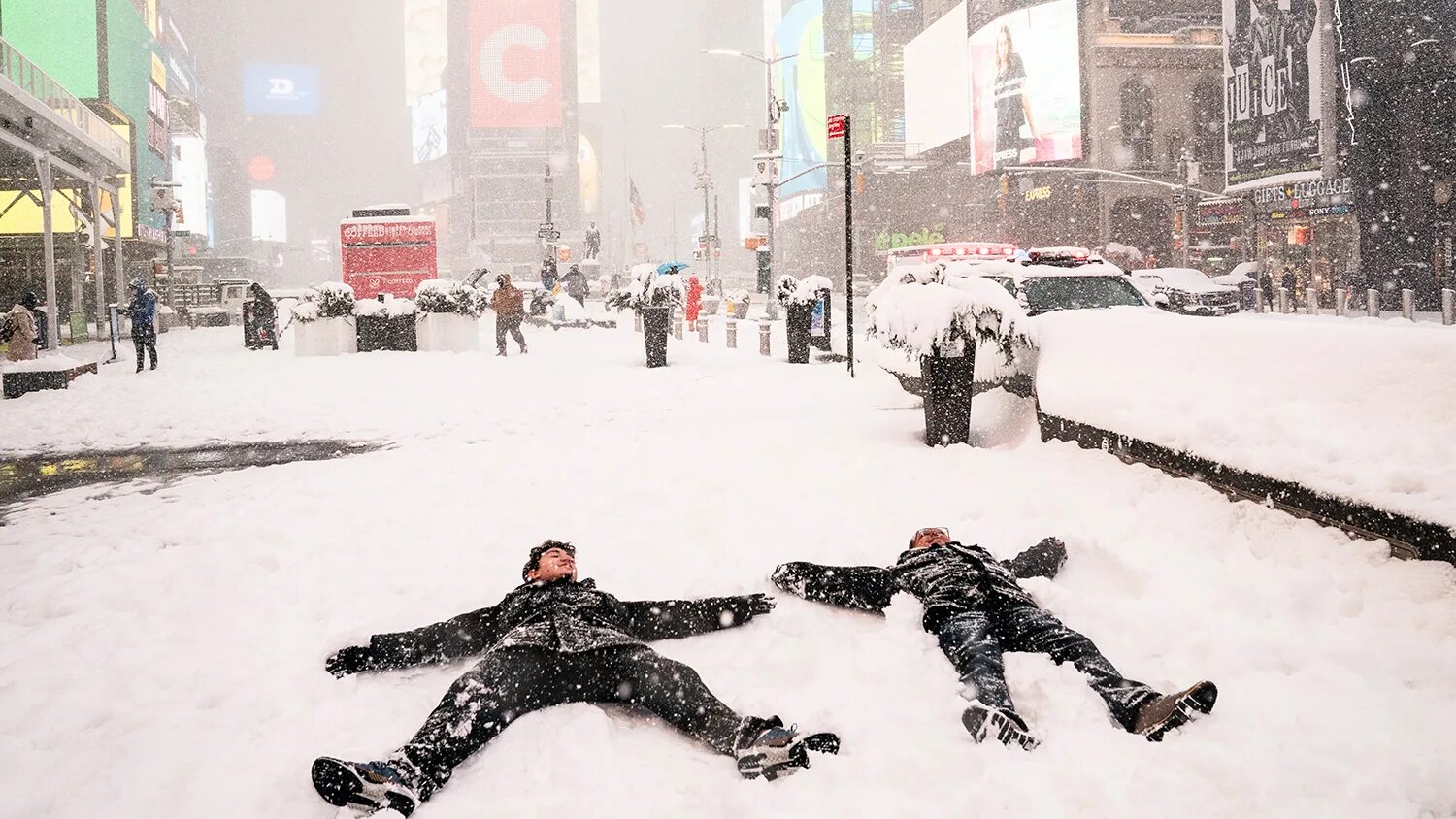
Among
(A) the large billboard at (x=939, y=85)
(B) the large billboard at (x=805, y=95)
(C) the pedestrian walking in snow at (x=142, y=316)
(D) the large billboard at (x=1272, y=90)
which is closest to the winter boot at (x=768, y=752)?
(C) the pedestrian walking in snow at (x=142, y=316)

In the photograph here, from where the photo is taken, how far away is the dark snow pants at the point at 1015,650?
369 centimetres

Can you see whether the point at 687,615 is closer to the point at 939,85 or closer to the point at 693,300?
the point at 693,300

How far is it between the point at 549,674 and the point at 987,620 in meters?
1.85

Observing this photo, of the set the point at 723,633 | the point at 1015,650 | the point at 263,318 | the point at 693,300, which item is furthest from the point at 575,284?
the point at 1015,650

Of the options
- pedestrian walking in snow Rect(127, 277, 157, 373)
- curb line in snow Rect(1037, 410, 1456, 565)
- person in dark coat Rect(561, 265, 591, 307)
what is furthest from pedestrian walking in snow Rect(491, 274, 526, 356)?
person in dark coat Rect(561, 265, 591, 307)

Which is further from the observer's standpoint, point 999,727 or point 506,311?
point 506,311

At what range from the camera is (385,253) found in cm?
3456

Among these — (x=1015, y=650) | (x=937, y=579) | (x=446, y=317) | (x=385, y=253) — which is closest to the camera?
(x=1015, y=650)

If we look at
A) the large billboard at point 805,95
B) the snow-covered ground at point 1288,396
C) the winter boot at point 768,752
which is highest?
the large billboard at point 805,95

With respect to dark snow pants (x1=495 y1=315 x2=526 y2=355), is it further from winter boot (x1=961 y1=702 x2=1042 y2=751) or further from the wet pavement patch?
winter boot (x1=961 y1=702 x2=1042 y2=751)

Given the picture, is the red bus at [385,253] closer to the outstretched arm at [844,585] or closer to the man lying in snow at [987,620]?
the outstretched arm at [844,585]

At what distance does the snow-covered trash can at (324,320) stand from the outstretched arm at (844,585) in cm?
1940

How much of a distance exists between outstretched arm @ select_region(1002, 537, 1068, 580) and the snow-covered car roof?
92.4 feet

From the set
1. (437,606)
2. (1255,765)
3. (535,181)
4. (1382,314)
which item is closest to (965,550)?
(1255,765)
